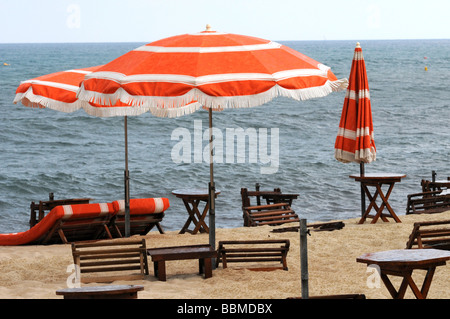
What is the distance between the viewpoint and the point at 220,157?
2819 centimetres

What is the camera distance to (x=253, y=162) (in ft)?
89.8

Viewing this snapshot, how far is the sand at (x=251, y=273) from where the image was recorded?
23.0ft

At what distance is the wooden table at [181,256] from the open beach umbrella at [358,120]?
391 cm

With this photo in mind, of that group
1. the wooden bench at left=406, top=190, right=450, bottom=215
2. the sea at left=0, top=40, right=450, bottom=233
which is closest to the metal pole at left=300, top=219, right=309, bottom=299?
the wooden bench at left=406, top=190, right=450, bottom=215

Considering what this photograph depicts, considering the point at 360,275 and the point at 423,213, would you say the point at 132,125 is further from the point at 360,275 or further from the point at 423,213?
the point at 360,275

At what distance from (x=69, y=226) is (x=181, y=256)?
131 inches

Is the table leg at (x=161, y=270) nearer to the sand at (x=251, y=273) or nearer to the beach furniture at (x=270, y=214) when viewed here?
the sand at (x=251, y=273)

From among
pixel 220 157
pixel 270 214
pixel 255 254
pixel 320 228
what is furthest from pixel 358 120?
pixel 220 157

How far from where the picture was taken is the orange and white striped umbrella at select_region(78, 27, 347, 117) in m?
6.42

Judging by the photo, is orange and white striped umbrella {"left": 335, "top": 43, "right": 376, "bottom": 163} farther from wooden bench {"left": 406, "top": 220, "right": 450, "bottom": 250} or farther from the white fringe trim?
wooden bench {"left": 406, "top": 220, "right": 450, "bottom": 250}

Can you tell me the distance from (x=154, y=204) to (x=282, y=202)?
334 cm

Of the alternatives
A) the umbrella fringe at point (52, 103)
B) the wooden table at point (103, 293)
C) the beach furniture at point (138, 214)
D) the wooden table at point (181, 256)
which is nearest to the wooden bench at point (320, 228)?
the beach furniture at point (138, 214)
